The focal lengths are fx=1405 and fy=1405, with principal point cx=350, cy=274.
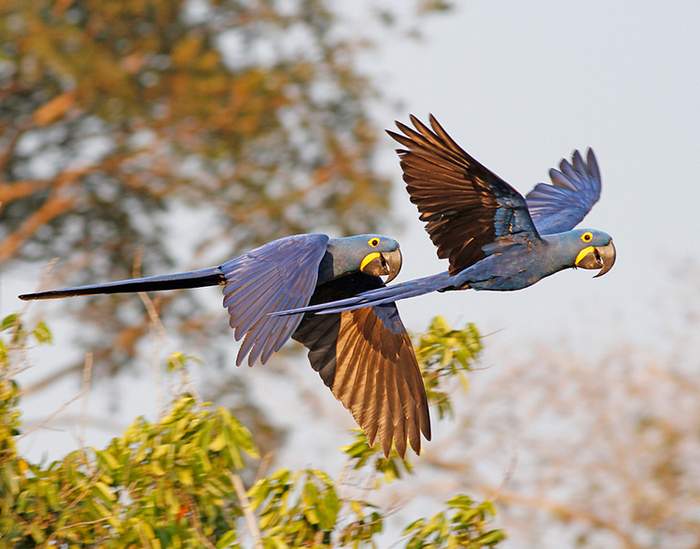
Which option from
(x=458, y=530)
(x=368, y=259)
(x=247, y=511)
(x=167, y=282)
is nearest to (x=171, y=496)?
(x=247, y=511)

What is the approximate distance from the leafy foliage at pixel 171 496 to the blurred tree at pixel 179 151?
33.4 ft

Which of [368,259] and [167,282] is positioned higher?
[167,282]

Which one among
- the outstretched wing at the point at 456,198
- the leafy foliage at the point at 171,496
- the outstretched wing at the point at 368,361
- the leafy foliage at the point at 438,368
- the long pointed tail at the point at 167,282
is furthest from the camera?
the outstretched wing at the point at 368,361

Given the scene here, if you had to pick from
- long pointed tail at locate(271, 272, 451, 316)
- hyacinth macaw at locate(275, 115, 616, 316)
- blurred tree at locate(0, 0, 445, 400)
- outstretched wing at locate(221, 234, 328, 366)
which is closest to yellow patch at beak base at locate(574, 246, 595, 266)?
hyacinth macaw at locate(275, 115, 616, 316)

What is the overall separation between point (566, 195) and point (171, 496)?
3.49 meters

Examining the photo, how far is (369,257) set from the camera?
20.2ft

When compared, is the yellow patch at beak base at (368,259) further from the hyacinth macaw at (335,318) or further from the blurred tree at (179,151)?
the blurred tree at (179,151)

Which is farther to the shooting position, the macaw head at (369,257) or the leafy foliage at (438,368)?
the macaw head at (369,257)

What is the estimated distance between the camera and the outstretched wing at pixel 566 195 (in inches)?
281

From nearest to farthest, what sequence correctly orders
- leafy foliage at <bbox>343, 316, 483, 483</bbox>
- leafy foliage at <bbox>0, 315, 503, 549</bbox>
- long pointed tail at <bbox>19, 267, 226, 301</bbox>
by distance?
1. leafy foliage at <bbox>0, 315, 503, 549</bbox>
2. leafy foliage at <bbox>343, 316, 483, 483</bbox>
3. long pointed tail at <bbox>19, 267, 226, 301</bbox>

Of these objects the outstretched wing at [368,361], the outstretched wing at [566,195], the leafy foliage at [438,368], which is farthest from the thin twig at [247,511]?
the outstretched wing at [566,195]

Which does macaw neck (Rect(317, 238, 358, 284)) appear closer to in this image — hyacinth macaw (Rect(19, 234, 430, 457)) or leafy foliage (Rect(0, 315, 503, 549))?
hyacinth macaw (Rect(19, 234, 430, 457))

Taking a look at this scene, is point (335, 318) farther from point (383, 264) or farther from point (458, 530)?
point (458, 530)

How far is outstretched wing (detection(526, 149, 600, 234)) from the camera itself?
23.4 ft
